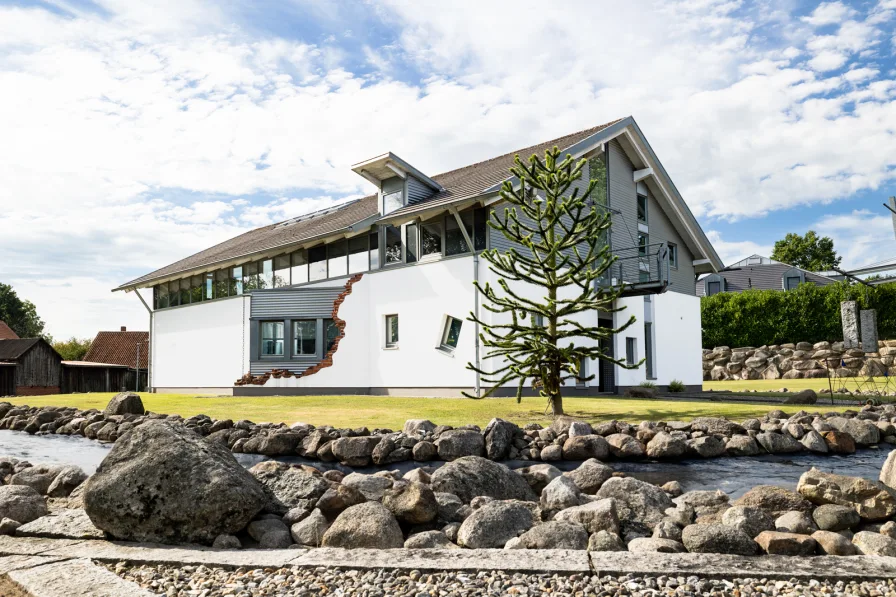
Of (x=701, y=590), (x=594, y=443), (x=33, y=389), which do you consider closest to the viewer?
(x=701, y=590)

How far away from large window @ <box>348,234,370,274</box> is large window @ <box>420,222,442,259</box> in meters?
2.59

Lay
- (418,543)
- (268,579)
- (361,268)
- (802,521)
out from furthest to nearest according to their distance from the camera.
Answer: (361,268)
(802,521)
(418,543)
(268,579)

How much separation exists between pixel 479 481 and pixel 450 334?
13990mm

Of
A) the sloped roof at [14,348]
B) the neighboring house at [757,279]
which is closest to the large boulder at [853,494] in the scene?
the neighboring house at [757,279]

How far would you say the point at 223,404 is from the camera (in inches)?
728

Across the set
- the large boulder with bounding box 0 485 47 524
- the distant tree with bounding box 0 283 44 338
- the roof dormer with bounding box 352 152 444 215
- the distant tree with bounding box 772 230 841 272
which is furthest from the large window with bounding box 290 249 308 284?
the distant tree with bounding box 0 283 44 338

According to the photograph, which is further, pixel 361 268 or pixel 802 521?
pixel 361 268

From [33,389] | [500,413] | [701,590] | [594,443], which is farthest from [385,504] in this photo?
[33,389]

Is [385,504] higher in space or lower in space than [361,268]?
lower

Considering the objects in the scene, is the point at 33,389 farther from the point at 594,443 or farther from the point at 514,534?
the point at 514,534

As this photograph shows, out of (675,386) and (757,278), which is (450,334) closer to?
(675,386)

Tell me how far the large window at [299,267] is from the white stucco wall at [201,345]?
2230mm

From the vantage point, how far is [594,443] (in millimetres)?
10266

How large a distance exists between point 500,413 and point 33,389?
3506 centimetres
